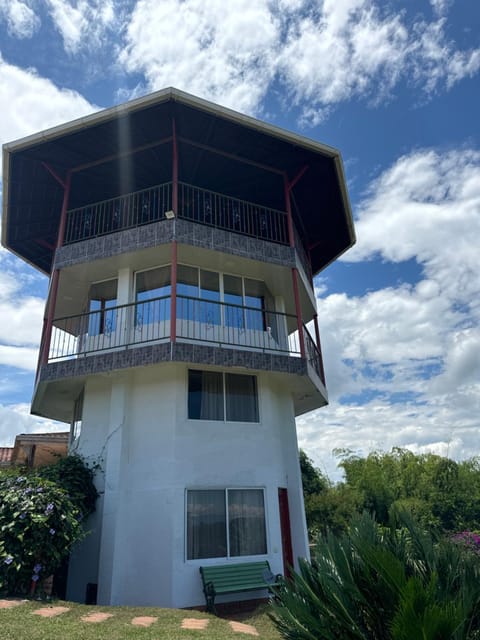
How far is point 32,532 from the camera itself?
7.33 meters

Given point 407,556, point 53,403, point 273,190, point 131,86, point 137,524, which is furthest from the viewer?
point 273,190

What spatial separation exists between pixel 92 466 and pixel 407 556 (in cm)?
769

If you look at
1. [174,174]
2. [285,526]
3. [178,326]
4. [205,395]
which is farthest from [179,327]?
[285,526]

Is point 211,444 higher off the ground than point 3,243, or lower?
lower

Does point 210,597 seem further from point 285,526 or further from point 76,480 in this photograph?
point 76,480

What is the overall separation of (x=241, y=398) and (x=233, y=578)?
12.4 ft

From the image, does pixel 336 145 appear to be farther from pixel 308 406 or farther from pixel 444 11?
pixel 308 406

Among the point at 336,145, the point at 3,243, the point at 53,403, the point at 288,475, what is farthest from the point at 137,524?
the point at 336,145

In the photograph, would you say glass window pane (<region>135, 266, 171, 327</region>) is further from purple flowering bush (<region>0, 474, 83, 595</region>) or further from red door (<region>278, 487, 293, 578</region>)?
red door (<region>278, 487, 293, 578</region>)

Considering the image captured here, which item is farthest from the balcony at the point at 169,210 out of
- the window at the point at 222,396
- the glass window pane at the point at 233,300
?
the window at the point at 222,396

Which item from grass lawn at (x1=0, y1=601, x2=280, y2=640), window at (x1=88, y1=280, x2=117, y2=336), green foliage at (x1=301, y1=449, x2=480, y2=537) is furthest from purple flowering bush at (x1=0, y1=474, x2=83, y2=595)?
green foliage at (x1=301, y1=449, x2=480, y2=537)

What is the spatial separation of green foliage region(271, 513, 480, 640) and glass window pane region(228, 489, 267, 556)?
17.0 feet

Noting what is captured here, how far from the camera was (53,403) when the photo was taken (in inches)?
484

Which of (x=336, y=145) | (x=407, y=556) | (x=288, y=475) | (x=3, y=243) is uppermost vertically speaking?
(x=336, y=145)
